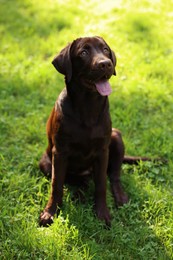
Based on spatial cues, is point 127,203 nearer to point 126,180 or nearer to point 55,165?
point 126,180

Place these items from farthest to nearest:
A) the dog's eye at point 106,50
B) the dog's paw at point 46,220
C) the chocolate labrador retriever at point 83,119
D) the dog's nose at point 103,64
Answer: the dog's paw at point 46,220, the dog's eye at point 106,50, the chocolate labrador retriever at point 83,119, the dog's nose at point 103,64

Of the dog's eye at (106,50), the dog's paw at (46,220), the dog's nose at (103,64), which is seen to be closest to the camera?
the dog's nose at (103,64)

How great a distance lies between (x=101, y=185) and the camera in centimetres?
358

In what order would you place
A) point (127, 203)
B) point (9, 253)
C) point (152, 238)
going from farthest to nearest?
1. point (127, 203)
2. point (152, 238)
3. point (9, 253)

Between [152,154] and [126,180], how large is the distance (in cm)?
51

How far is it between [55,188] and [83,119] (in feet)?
1.94

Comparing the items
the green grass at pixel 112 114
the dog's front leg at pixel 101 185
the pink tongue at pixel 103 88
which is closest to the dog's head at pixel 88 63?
the pink tongue at pixel 103 88

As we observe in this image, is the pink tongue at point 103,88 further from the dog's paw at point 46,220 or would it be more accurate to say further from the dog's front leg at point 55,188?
the dog's paw at point 46,220

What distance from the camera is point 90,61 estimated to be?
126 inches

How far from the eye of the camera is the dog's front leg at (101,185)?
3.52m

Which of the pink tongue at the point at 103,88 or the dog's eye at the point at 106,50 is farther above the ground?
the dog's eye at the point at 106,50

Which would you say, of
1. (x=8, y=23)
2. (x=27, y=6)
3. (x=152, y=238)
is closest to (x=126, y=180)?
(x=152, y=238)

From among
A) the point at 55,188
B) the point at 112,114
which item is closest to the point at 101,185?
the point at 55,188

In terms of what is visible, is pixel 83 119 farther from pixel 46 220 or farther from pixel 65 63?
pixel 46 220
